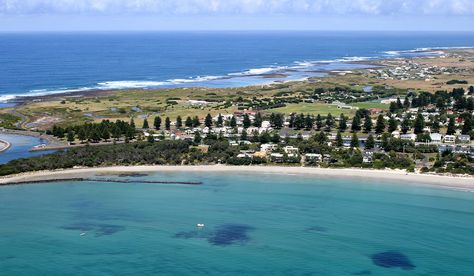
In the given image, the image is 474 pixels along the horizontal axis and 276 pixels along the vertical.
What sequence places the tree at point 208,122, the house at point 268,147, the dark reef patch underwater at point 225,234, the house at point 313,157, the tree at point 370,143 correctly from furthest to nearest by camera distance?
the tree at point 208,122 → the tree at point 370,143 → the house at point 268,147 → the house at point 313,157 → the dark reef patch underwater at point 225,234

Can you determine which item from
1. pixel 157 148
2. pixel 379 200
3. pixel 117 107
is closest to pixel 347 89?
pixel 117 107

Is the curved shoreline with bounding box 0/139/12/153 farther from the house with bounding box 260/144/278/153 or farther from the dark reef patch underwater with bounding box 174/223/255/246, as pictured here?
the dark reef patch underwater with bounding box 174/223/255/246

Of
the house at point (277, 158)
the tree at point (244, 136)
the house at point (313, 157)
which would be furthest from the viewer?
the tree at point (244, 136)

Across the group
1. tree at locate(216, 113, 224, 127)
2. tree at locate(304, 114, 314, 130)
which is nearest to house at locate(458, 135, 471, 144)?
tree at locate(304, 114, 314, 130)

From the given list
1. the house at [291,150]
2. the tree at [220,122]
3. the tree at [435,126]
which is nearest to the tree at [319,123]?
the tree at [220,122]

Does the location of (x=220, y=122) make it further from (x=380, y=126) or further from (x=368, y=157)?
(x=368, y=157)

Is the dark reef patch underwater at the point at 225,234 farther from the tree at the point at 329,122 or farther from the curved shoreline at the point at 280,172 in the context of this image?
the tree at the point at 329,122

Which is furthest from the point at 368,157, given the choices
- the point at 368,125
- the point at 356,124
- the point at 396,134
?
the point at 356,124
